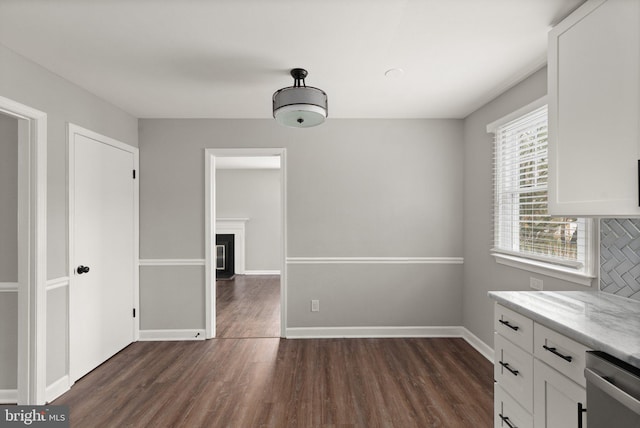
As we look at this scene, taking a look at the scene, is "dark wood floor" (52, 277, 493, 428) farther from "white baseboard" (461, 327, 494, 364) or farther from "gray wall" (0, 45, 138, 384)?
"gray wall" (0, 45, 138, 384)

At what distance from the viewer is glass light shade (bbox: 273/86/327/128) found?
7.27 feet

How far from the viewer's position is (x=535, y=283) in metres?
2.37

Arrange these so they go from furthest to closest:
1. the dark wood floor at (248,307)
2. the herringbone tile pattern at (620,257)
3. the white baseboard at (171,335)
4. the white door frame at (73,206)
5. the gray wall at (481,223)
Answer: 1. the dark wood floor at (248,307)
2. the white baseboard at (171,335)
3. the gray wall at (481,223)
4. the white door frame at (73,206)
5. the herringbone tile pattern at (620,257)

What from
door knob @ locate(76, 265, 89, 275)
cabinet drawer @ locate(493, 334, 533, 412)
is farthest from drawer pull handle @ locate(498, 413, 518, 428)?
door knob @ locate(76, 265, 89, 275)

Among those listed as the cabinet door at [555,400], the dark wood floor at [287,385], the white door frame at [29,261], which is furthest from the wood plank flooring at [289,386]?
the cabinet door at [555,400]

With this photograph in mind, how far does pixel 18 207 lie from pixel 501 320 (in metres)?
3.17

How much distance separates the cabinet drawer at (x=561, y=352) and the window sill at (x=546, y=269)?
775mm

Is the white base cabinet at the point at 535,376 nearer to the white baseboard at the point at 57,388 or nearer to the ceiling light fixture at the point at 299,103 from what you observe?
the ceiling light fixture at the point at 299,103

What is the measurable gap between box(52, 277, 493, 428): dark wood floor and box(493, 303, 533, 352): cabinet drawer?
0.84 meters

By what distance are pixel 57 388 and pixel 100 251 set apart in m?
1.10

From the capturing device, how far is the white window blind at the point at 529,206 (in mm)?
2109

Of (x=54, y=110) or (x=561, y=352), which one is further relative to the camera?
(x=54, y=110)

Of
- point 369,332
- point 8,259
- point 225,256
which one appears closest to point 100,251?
point 8,259

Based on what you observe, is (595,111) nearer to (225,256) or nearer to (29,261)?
(29,261)
